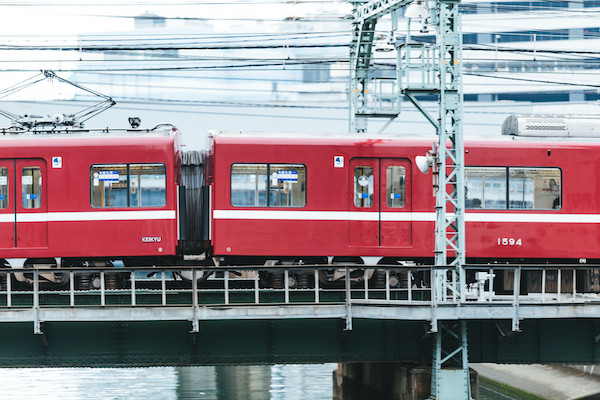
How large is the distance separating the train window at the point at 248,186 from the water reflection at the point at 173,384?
1412cm

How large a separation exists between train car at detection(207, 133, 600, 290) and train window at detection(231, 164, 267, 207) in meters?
0.02

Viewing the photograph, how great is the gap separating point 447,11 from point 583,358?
8039mm

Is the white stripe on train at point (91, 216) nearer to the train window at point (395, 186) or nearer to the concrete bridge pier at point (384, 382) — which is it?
the train window at point (395, 186)

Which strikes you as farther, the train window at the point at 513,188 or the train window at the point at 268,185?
the train window at the point at 513,188

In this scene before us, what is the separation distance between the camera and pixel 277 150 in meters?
24.3

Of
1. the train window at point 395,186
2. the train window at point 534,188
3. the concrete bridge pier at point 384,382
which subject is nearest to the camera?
the concrete bridge pier at point 384,382

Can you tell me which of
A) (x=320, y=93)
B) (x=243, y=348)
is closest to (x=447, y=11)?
(x=243, y=348)

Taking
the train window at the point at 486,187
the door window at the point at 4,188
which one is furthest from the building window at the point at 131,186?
the train window at the point at 486,187

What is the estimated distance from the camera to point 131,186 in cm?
2420

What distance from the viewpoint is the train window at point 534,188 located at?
2503 centimetres

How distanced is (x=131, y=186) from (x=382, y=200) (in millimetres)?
6056

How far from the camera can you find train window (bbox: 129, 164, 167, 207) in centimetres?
2414

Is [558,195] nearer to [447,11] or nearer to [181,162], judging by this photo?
[447,11]

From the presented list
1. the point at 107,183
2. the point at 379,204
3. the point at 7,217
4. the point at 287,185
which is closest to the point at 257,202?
the point at 287,185
